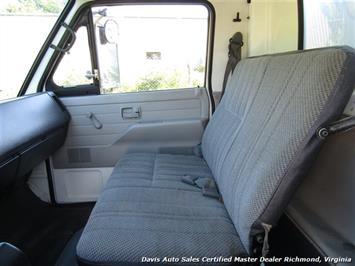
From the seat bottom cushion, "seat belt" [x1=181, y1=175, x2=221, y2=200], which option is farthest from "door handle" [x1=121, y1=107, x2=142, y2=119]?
"seat belt" [x1=181, y1=175, x2=221, y2=200]

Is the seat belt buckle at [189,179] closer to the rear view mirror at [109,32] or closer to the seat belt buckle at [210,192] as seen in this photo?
the seat belt buckle at [210,192]

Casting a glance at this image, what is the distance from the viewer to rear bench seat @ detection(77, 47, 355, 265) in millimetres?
884

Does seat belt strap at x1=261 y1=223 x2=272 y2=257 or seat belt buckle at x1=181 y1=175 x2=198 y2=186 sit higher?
seat belt strap at x1=261 y1=223 x2=272 y2=257

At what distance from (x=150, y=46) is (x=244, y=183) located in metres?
1.37

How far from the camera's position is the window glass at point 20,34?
1818 mm

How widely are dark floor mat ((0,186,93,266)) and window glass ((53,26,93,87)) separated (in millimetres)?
781

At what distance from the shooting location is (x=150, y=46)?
2.13m

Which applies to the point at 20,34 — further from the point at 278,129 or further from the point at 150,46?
the point at 278,129

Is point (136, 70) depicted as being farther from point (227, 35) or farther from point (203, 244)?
point (203, 244)

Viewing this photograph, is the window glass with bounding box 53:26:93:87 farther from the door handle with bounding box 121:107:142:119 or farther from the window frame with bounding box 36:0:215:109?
the door handle with bounding box 121:107:142:119

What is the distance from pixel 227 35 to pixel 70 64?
3.58ft

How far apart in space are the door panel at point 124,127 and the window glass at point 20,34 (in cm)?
34

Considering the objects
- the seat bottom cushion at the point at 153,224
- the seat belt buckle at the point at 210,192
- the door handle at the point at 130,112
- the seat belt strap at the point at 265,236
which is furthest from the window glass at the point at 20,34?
the seat belt strap at the point at 265,236

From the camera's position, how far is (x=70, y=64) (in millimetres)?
2105
